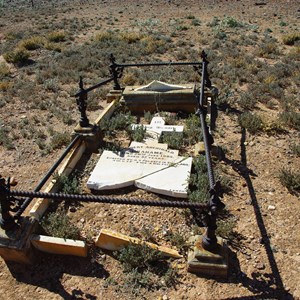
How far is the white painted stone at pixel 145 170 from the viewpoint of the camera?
221 inches

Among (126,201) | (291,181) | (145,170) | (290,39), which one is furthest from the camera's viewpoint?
(290,39)

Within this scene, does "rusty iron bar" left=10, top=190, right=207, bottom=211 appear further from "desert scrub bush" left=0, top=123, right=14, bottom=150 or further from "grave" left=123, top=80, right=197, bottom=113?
"grave" left=123, top=80, right=197, bottom=113

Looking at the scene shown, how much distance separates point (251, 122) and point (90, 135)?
12.1ft

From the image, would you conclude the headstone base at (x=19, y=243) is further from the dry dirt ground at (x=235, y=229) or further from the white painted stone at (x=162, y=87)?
the white painted stone at (x=162, y=87)

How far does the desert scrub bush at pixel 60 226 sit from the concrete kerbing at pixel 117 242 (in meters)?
0.39

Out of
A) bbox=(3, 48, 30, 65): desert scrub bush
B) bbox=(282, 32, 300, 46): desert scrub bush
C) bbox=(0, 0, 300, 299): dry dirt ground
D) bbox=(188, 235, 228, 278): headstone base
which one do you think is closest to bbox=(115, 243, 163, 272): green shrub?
bbox=(0, 0, 300, 299): dry dirt ground

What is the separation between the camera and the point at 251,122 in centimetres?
771

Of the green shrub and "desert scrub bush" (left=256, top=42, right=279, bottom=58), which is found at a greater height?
"desert scrub bush" (left=256, top=42, right=279, bottom=58)

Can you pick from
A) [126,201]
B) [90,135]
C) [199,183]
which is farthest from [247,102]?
[126,201]

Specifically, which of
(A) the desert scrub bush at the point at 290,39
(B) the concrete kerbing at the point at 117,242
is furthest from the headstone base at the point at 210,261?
(A) the desert scrub bush at the point at 290,39

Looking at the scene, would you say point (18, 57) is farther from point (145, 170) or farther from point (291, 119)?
point (291, 119)

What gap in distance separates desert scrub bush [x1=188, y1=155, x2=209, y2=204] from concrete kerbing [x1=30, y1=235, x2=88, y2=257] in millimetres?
1875

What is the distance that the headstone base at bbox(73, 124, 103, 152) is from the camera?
6.73 metres

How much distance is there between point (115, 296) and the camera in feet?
13.4
